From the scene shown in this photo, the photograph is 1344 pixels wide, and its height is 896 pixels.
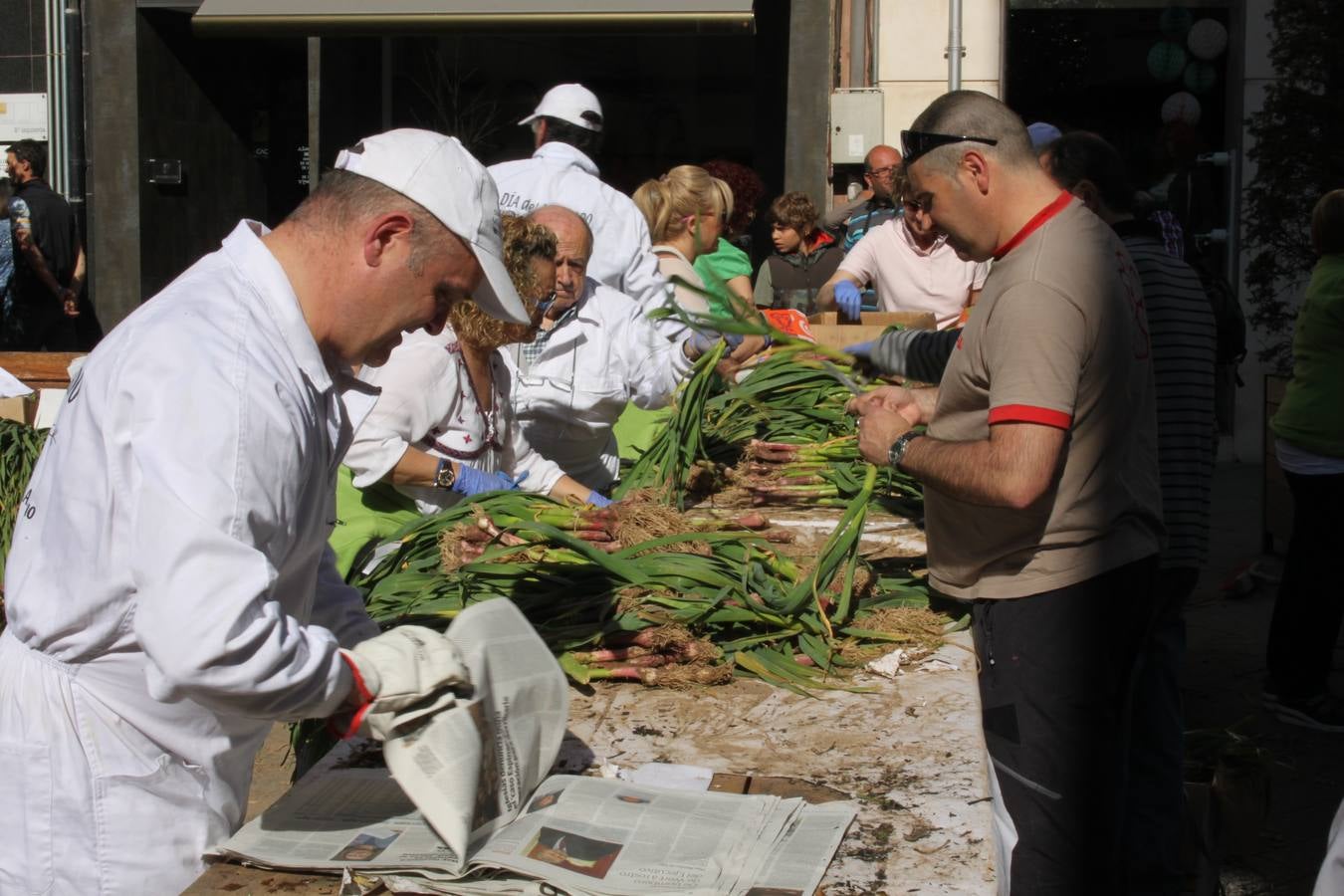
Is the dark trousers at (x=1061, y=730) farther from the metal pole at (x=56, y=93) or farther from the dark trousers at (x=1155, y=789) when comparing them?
the metal pole at (x=56, y=93)

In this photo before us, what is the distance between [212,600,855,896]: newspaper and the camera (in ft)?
5.79

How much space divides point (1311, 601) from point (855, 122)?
539 centimetres

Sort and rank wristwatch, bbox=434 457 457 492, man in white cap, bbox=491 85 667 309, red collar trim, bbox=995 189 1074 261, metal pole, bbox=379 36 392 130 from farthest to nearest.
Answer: metal pole, bbox=379 36 392 130 → man in white cap, bbox=491 85 667 309 → wristwatch, bbox=434 457 457 492 → red collar trim, bbox=995 189 1074 261

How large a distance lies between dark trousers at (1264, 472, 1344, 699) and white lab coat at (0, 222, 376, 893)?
351cm

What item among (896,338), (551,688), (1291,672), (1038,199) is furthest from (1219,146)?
(551,688)

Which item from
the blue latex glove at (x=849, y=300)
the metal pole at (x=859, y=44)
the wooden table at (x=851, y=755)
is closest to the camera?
the wooden table at (x=851, y=755)

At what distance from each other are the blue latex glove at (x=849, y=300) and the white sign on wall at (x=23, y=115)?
305 inches

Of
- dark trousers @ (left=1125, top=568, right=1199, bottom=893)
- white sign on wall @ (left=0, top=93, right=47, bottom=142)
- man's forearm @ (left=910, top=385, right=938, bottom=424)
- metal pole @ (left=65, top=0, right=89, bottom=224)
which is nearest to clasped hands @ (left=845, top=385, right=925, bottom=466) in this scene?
man's forearm @ (left=910, top=385, right=938, bottom=424)

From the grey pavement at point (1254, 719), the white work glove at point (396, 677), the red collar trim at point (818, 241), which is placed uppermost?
the red collar trim at point (818, 241)

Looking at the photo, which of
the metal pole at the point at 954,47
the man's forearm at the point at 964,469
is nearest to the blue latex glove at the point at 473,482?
the man's forearm at the point at 964,469

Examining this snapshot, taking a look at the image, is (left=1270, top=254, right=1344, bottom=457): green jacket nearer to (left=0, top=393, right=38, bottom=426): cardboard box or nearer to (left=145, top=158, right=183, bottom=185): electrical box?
(left=0, top=393, right=38, bottom=426): cardboard box

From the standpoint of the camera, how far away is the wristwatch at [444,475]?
337 cm

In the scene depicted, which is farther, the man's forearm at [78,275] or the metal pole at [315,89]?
the metal pole at [315,89]

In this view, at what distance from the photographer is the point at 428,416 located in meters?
3.35
